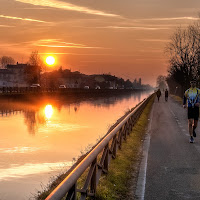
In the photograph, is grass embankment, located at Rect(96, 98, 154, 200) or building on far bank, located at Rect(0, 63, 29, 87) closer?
grass embankment, located at Rect(96, 98, 154, 200)

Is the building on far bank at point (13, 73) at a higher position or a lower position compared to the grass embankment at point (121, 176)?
higher

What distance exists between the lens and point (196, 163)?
9461 millimetres

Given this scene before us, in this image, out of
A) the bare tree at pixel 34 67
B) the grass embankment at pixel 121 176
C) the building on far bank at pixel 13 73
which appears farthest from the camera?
the building on far bank at pixel 13 73

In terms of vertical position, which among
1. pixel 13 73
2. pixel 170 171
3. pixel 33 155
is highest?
pixel 13 73

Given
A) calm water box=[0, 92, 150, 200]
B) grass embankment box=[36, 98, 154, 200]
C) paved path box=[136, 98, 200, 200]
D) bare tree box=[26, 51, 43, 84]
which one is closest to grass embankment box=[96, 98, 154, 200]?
grass embankment box=[36, 98, 154, 200]

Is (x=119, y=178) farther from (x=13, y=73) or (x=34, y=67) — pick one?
(x=13, y=73)

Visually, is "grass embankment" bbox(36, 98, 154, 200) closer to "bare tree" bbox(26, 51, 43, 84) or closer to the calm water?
the calm water

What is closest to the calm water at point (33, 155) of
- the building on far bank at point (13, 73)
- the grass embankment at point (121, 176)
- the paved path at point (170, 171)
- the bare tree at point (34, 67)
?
the grass embankment at point (121, 176)

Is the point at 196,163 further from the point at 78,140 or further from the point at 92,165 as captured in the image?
the point at 78,140

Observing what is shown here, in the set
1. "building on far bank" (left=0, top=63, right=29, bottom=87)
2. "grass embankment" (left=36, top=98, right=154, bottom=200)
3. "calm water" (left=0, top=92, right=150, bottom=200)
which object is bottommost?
"calm water" (left=0, top=92, right=150, bottom=200)

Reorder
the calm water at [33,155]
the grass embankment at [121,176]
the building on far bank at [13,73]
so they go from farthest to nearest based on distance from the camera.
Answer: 1. the building on far bank at [13,73]
2. the calm water at [33,155]
3. the grass embankment at [121,176]

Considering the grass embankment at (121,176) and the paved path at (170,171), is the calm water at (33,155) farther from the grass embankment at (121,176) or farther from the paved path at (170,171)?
the paved path at (170,171)

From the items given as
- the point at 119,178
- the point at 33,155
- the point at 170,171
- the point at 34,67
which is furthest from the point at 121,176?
the point at 34,67

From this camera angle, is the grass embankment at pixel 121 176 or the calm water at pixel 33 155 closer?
the grass embankment at pixel 121 176
